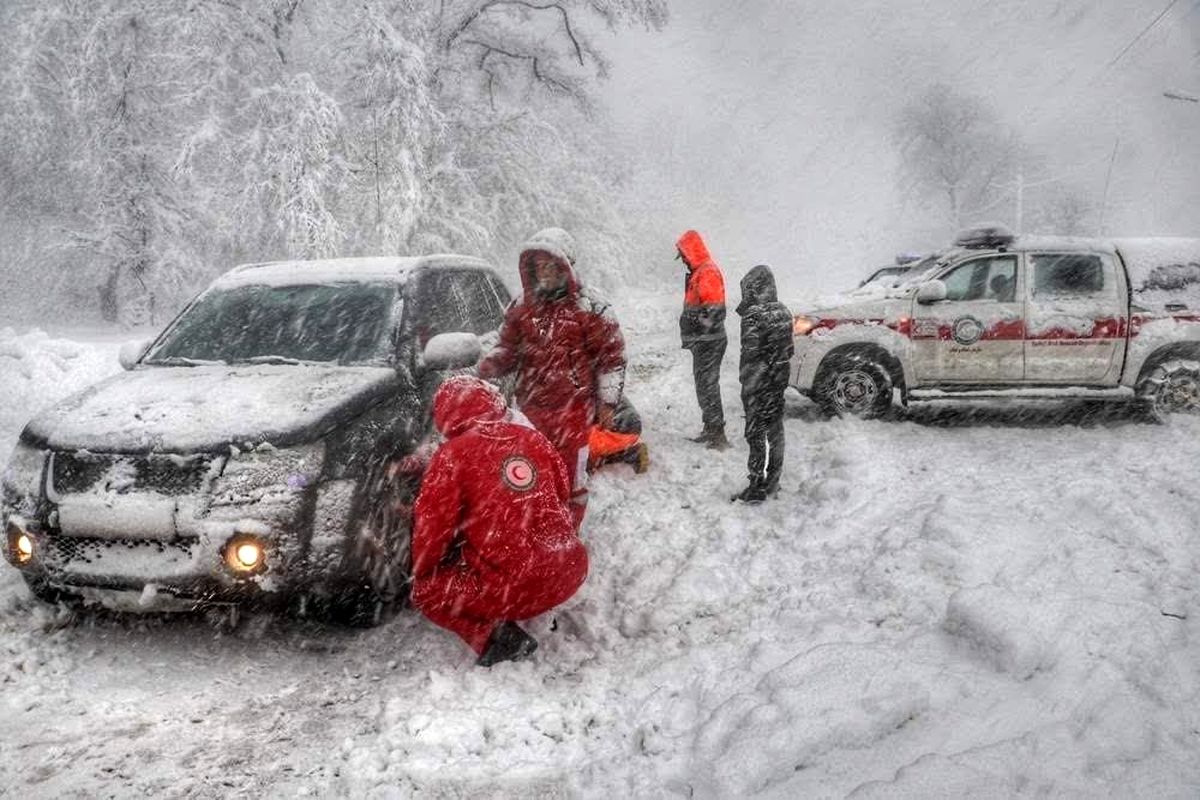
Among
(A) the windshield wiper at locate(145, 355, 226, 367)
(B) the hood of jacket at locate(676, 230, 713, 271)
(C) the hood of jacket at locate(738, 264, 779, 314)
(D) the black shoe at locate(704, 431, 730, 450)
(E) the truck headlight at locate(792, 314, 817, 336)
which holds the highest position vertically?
(B) the hood of jacket at locate(676, 230, 713, 271)

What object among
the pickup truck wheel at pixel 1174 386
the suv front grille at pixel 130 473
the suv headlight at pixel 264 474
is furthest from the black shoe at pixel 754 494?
the pickup truck wheel at pixel 1174 386

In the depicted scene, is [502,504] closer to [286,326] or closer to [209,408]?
[209,408]

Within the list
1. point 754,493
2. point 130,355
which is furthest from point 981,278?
point 130,355

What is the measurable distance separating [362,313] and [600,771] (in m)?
3.00

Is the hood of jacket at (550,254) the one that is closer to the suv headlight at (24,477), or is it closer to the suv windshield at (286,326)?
the suv windshield at (286,326)

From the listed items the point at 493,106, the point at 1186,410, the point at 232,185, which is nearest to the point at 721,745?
the point at 1186,410

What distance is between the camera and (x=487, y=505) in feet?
10.5

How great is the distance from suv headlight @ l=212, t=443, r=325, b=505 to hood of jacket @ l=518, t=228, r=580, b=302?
175cm

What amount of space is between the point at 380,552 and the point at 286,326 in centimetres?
180

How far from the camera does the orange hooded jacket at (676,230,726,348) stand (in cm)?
661

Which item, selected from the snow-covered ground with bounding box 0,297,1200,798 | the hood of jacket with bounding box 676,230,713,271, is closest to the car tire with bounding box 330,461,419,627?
the snow-covered ground with bounding box 0,297,1200,798

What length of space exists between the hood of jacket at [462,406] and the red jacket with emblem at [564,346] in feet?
4.04

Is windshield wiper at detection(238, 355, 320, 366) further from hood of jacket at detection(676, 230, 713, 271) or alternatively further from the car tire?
hood of jacket at detection(676, 230, 713, 271)

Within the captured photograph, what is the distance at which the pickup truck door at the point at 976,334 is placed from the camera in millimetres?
7402
